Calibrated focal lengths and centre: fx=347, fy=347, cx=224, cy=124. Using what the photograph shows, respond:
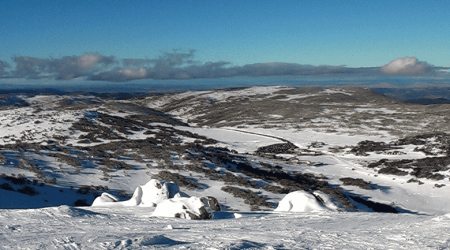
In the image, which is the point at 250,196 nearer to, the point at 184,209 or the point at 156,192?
the point at 156,192

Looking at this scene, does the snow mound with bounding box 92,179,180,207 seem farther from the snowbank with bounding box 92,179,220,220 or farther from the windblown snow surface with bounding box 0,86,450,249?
the windblown snow surface with bounding box 0,86,450,249

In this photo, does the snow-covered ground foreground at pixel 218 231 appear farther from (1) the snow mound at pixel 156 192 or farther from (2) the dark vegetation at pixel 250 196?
(2) the dark vegetation at pixel 250 196

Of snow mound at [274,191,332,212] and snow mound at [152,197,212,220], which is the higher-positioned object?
snow mound at [152,197,212,220]

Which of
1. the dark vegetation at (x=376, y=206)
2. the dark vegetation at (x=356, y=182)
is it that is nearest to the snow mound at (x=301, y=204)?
the dark vegetation at (x=376, y=206)

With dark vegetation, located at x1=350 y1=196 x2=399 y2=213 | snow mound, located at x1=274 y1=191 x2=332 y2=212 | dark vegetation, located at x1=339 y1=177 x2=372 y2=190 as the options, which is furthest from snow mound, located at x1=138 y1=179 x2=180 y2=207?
dark vegetation, located at x1=339 y1=177 x2=372 y2=190

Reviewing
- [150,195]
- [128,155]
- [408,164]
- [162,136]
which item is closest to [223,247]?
[150,195]

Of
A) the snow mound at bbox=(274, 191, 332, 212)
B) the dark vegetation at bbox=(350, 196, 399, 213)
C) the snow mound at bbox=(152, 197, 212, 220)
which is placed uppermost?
the snow mound at bbox=(152, 197, 212, 220)
